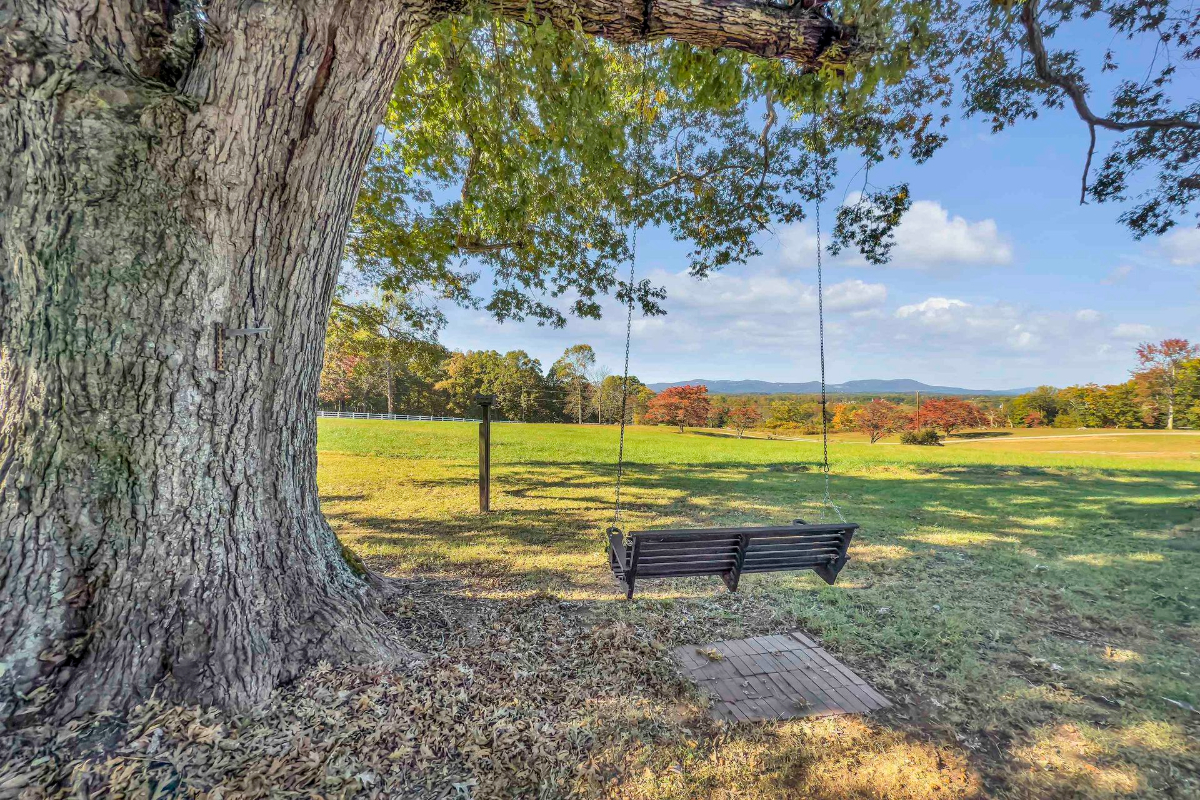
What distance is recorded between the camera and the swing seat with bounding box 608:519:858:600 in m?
2.89

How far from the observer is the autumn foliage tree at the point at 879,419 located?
17906 mm

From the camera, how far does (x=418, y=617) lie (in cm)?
305

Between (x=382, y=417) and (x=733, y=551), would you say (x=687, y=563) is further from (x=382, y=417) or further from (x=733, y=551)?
(x=382, y=417)

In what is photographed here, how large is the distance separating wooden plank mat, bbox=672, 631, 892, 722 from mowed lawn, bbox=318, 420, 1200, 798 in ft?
0.39

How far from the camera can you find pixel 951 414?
17.3 m

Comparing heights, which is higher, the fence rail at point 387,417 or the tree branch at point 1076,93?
the tree branch at point 1076,93

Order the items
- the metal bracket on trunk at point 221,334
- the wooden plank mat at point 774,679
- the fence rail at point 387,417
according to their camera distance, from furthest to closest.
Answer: the fence rail at point 387,417
the wooden plank mat at point 774,679
the metal bracket on trunk at point 221,334

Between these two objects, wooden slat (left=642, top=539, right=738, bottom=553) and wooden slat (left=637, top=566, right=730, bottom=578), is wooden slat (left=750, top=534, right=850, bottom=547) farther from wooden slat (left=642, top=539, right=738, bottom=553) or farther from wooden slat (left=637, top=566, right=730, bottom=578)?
wooden slat (left=637, top=566, right=730, bottom=578)

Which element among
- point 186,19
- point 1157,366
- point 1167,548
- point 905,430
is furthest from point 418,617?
point 905,430

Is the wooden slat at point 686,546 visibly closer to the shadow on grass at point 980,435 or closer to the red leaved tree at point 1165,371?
the red leaved tree at point 1165,371

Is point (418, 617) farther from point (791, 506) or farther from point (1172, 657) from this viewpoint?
point (791, 506)

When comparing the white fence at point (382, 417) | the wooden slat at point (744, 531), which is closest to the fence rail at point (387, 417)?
the white fence at point (382, 417)

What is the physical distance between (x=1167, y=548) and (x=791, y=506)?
409cm

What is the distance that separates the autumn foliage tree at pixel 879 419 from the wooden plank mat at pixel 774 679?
1746cm
